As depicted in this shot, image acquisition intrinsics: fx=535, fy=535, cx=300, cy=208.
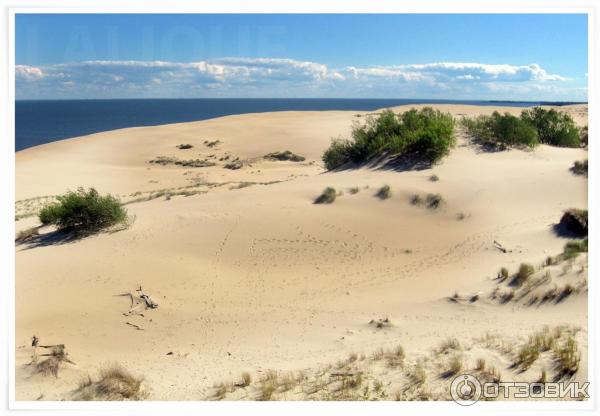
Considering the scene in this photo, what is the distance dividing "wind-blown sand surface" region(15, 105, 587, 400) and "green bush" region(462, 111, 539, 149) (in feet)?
2.23

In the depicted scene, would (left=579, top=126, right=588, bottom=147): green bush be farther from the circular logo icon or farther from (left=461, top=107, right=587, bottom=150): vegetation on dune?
the circular logo icon

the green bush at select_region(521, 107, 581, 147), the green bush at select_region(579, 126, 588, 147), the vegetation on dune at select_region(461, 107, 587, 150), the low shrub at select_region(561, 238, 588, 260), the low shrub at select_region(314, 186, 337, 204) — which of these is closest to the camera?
the low shrub at select_region(561, 238, 588, 260)

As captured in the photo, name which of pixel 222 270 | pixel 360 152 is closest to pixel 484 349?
pixel 222 270

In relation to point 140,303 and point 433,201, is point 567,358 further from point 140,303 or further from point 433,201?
point 433,201

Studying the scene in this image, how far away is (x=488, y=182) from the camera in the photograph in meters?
13.5

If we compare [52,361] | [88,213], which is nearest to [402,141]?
[88,213]

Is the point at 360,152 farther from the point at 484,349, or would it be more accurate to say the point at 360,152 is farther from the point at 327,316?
the point at 484,349

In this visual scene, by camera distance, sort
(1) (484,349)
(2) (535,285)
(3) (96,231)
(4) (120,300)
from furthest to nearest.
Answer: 1. (3) (96,231)
2. (4) (120,300)
3. (2) (535,285)
4. (1) (484,349)

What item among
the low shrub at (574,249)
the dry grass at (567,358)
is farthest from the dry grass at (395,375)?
the low shrub at (574,249)

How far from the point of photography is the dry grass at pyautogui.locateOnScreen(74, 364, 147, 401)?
219 inches

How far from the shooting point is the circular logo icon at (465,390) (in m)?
5.29

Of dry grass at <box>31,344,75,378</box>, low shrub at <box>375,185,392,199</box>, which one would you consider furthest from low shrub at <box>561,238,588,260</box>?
dry grass at <box>31,344,75,378</box>
